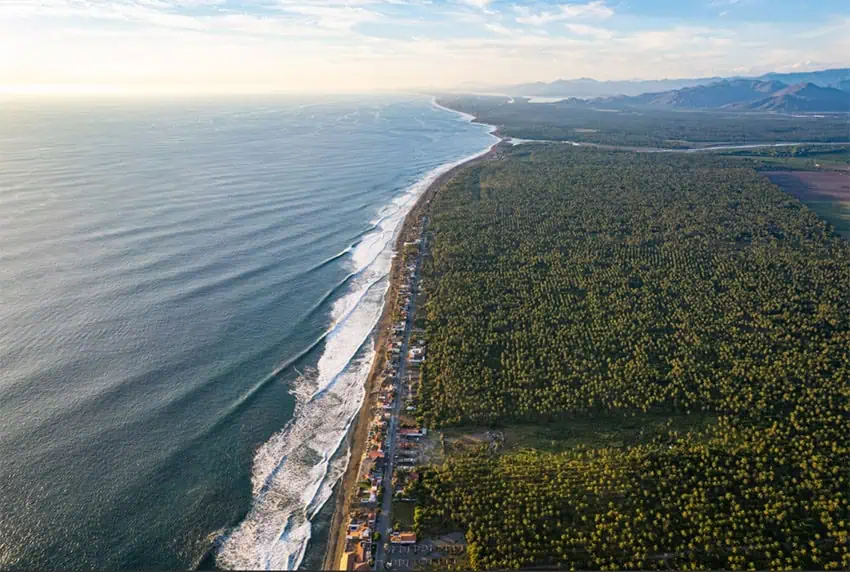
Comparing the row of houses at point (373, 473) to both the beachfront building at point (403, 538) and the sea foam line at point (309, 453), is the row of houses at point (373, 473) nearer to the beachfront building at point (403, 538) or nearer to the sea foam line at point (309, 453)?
the beachfront building at point (403, 538)

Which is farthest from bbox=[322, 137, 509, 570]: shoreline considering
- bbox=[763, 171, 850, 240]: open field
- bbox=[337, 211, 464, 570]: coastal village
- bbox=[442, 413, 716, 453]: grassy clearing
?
bbox=[763, 171, 850, 240]: open field

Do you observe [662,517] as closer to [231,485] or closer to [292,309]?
[231,485]

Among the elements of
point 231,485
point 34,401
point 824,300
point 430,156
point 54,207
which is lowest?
point 231,485

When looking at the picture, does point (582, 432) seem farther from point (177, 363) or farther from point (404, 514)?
point (177, 363)

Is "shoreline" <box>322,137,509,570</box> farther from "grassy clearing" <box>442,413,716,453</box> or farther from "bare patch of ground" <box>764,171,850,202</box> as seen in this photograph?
"bare patch of ground" <box>764,171,850,202</box>

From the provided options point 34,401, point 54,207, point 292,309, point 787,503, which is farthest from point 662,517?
point 54,207

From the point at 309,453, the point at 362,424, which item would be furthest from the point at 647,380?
the point at 309,453
